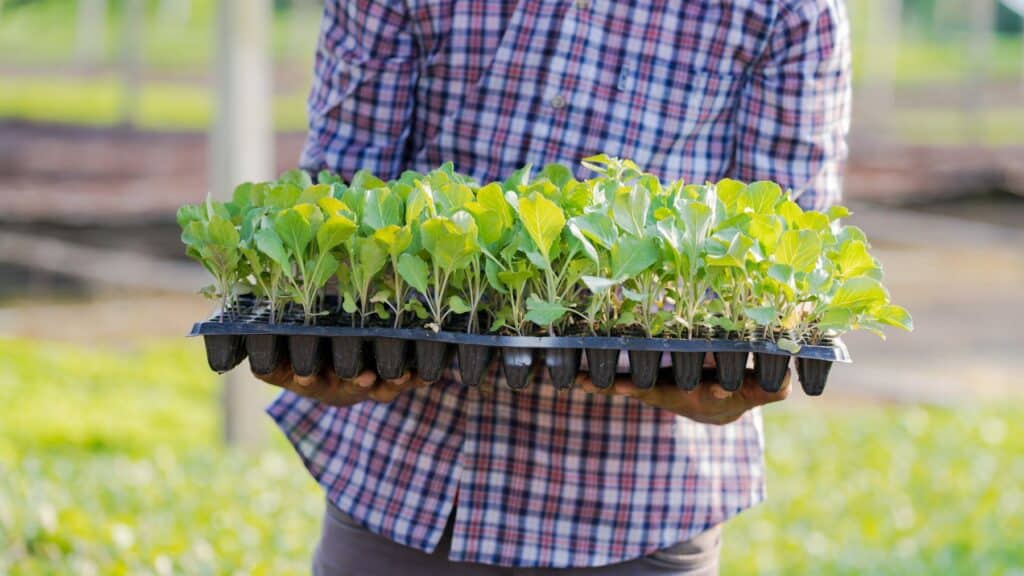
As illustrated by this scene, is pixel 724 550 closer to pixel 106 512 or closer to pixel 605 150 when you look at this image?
pixel 106 512

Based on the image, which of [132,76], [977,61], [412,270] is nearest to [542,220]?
[412,270]

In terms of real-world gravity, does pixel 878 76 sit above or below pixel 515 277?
above

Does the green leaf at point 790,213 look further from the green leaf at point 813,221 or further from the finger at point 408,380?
the finger at point 408,380

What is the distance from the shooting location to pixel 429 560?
5.07 ft

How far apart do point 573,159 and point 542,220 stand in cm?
37

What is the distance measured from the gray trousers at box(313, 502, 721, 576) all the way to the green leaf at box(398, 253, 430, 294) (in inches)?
18.7

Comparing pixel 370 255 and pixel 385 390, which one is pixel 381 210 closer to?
pixel 370 255

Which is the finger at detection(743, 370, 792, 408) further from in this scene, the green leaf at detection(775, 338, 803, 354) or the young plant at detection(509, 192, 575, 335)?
the young plant at detection(509, 192, 575, 335)

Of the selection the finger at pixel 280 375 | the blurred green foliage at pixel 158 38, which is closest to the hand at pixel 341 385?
the finger at pixel 280 375

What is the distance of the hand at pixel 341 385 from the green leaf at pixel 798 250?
404 millimetres

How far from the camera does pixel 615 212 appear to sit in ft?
3.97

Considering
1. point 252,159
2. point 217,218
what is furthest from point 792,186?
point 252,159

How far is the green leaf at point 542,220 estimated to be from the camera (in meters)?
1.18

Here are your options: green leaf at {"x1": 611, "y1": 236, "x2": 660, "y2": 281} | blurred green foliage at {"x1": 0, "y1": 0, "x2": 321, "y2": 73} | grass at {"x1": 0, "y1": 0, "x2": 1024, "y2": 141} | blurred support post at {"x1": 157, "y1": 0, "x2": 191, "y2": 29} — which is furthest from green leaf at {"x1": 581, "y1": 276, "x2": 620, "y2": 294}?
blurred support post at {"x1": 157, "y1": 0, "x2": 191, "y2": 29}
